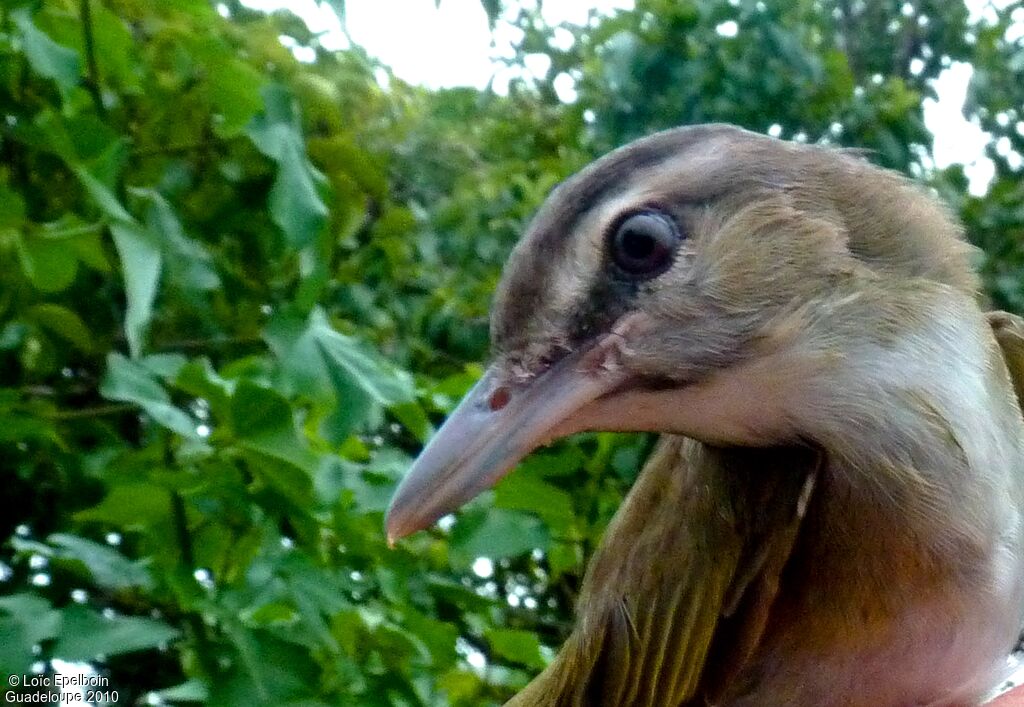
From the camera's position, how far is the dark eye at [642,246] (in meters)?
0.69

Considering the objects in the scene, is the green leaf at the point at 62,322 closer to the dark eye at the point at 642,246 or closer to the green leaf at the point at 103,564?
the green leaf at the point at 103,564

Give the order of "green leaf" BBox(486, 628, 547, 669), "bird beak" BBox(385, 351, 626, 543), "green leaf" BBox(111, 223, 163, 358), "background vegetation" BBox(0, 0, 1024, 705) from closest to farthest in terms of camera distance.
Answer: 1. "bird beak" BBox(385, 351, 626, 543)
2. "green leaf" BBox(111, 223, 163, 358)
3. "background vegetation" BBox(0, 0, 1024, 705)
4. "green leaf" BBox(486, 628, 547, 669)

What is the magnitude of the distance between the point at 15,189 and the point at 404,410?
55 centimetres

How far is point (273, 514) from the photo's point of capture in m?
1.05

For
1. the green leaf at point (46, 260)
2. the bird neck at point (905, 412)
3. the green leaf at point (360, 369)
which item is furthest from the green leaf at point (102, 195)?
the bird neck at point (905, 412)

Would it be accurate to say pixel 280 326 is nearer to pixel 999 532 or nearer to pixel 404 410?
pixel 404 410

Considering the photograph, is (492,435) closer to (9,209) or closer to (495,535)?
(495,535)

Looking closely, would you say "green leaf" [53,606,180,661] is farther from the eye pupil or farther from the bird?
the eye pupil

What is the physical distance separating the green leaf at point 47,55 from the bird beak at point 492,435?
54 cm

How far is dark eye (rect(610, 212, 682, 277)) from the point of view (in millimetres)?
693

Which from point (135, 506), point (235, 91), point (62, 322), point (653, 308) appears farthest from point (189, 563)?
point (653, 308)

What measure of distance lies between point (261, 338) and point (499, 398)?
665 millimetres

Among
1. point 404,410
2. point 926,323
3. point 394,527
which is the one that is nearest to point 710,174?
point 926,323

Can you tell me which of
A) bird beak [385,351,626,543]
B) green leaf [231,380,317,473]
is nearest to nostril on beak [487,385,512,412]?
bird beak [385,351,626,543]
